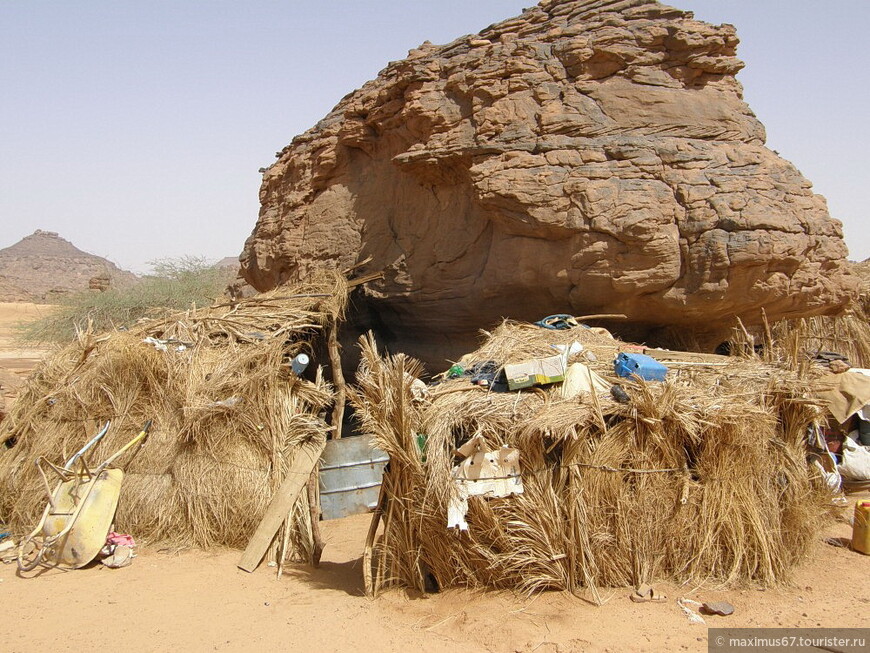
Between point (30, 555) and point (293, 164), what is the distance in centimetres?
493

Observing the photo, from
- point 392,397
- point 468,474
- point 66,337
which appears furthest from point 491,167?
point 66,337

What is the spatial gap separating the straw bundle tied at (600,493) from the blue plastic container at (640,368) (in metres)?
0.18

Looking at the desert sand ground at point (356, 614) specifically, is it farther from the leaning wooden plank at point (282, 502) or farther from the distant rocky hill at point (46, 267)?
the distant rocky hill at point (46, 267)

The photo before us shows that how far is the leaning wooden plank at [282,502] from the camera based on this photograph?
5086 mm

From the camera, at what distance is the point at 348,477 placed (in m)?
6.32

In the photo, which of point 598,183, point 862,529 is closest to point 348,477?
point 598,183

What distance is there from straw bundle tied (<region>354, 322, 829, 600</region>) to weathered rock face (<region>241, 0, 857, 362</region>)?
1664 mm

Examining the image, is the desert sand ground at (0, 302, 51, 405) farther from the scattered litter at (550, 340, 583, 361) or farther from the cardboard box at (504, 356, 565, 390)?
the scattered litter at (550, 340, 583, 361)

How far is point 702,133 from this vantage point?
228 inches

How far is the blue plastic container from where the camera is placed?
4367mm

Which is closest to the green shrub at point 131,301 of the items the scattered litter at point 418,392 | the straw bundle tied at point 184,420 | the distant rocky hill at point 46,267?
the straw bundle tied at point 184,420

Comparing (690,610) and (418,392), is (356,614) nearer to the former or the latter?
(418,392)

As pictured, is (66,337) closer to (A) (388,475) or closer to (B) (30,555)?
(B) (30,555)

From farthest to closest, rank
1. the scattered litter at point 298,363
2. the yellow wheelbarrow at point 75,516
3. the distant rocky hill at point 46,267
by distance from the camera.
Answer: the distant rocky hill at point 46,267 → the scattered litter at point 298,363 → the yellow wheelbarrow at point 75,516
